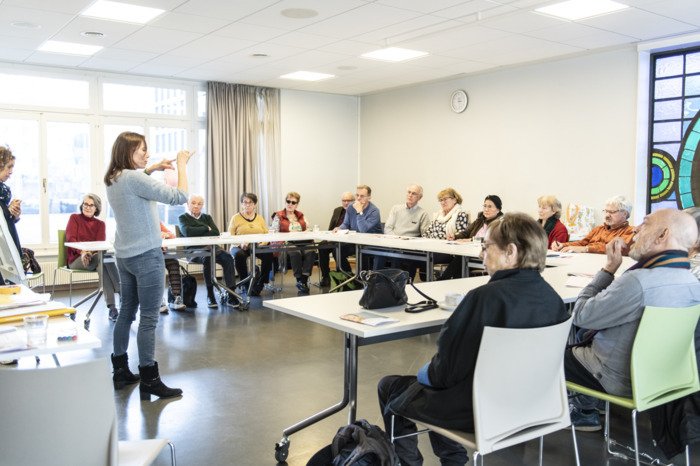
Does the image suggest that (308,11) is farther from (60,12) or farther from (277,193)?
(277,193)

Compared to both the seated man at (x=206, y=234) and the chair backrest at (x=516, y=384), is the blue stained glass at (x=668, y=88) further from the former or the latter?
the chair backrest at (x=516, y=384)

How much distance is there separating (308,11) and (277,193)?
4214 mm

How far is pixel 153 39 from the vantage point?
5.85 meters

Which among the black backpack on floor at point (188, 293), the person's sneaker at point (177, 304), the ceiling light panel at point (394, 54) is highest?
the ceiling light panel at point (394, 54)

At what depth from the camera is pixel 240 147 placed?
848cm

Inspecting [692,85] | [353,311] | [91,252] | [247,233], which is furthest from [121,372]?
[692,85]

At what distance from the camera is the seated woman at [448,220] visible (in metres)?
6.43

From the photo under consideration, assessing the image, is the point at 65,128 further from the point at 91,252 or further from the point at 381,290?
the point at 381,290

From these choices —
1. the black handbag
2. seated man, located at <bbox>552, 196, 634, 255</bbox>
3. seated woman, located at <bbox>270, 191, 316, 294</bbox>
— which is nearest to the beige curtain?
seated woman, located at <bbox>270, 191, 316, 294</bbox>

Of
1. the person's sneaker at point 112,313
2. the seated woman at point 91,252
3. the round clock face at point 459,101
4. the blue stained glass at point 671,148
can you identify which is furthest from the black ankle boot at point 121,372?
the round clock face at point 459,101

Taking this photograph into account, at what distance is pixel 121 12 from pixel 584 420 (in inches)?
178

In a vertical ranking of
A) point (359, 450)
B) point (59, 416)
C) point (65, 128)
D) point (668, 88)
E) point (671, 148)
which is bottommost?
point (359, 450)

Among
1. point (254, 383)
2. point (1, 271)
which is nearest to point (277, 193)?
point (254, 383)

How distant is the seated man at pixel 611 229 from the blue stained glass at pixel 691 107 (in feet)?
5.16
